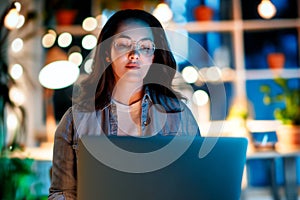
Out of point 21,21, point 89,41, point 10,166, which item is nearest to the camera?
point 10,166

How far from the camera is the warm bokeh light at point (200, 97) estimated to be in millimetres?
4355

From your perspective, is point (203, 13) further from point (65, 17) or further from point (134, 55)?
point (134, 55)

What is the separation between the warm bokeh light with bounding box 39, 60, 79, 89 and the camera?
3.15 meters

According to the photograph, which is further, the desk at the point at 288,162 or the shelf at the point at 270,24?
the shelf at the point at 270,24

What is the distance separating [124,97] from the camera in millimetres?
1155

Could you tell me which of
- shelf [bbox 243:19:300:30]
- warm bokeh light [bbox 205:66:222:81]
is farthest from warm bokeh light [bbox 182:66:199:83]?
shelf [bbox 243:19:300:30]

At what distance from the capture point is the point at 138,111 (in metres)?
1.13

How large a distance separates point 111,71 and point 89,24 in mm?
3309

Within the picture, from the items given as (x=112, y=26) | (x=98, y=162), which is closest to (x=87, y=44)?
(x=112, y=26)

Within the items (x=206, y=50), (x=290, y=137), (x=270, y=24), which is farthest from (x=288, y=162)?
(x=270, y=24)

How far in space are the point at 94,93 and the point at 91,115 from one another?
8 cm

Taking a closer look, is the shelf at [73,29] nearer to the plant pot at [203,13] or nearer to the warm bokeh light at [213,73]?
the plant pot at [203,13]

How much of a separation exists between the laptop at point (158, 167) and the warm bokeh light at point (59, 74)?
238 centimetres

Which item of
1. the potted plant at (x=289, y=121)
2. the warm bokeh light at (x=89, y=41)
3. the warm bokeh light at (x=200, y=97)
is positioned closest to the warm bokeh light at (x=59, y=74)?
the warm bokeh light at (x=89, y=41)
